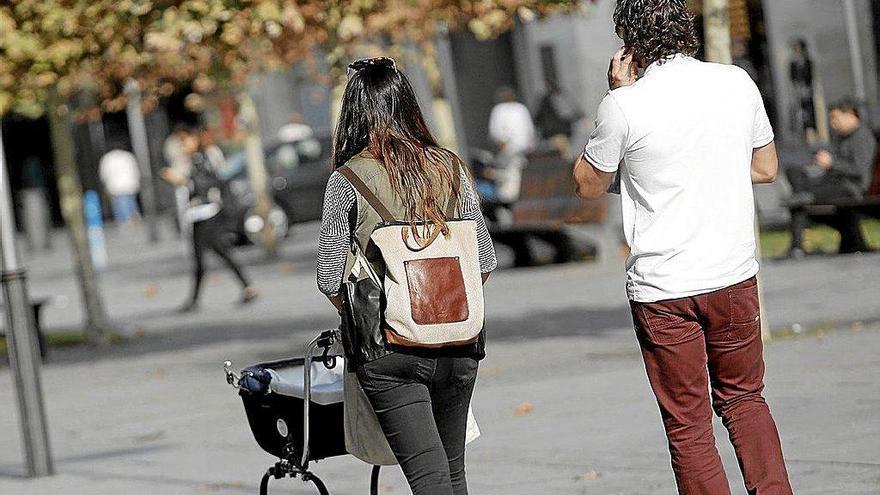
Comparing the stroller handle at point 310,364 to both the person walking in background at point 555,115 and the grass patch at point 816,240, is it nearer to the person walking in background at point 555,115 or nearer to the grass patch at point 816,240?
the grass patch at point 816,240

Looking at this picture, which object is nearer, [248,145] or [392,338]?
[392,338]

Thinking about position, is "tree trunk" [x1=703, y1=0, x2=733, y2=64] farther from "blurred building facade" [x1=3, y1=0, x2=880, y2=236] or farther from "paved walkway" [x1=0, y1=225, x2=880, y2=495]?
"paved walkway" [x1=0, y1=225, x2=880, y2=495]

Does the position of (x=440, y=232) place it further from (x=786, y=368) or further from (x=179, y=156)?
(x=179, y=156)

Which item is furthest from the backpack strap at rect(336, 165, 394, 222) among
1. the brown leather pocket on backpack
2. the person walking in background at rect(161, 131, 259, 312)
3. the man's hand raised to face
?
the person walking in background at rect(161, 131, 259, 312)

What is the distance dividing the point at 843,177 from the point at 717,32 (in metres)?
4.91

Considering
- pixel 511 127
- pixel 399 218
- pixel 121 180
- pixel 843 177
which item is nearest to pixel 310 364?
pixel 399 218

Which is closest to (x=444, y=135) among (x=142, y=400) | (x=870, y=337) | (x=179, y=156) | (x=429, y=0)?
(x=429, y=0)

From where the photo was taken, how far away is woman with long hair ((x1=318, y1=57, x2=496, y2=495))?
4.78 m

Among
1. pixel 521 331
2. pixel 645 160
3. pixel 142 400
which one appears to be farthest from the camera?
pixel 521 331

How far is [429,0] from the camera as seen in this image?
13.2m

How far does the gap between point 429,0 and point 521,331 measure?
2.75m

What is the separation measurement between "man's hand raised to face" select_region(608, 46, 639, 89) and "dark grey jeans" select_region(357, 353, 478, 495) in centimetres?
92

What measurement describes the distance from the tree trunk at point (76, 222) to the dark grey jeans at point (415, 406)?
36.4 feet

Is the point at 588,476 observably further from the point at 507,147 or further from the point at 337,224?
the point at 507,147
